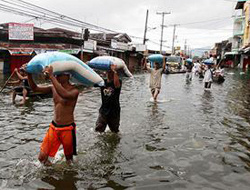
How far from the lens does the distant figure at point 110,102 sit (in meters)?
5.25

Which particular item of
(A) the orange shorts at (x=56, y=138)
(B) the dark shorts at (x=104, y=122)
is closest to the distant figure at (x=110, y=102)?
(B) the dark shorts at (x=104, y=122)

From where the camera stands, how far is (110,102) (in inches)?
213

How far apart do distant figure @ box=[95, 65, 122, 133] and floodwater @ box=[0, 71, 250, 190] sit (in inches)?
15.4

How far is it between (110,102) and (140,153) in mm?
1193

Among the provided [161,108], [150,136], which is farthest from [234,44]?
[150,136]

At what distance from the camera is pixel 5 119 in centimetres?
738

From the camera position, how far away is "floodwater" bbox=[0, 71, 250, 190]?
3.88m

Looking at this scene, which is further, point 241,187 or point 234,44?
point 234,44

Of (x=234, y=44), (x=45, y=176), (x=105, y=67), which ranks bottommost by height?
(x=45, y=176)

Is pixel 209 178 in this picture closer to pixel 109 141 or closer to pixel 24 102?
pixel 109 141

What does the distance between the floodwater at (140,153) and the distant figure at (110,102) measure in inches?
15.4

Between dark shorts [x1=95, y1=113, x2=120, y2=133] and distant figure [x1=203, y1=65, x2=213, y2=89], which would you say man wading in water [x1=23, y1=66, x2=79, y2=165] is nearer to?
dark shorts [x1=95, y1=113, x2=120, y2=133]

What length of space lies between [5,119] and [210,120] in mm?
5855

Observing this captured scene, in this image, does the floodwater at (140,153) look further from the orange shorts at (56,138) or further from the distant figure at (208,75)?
the distant figure at (208,75)
